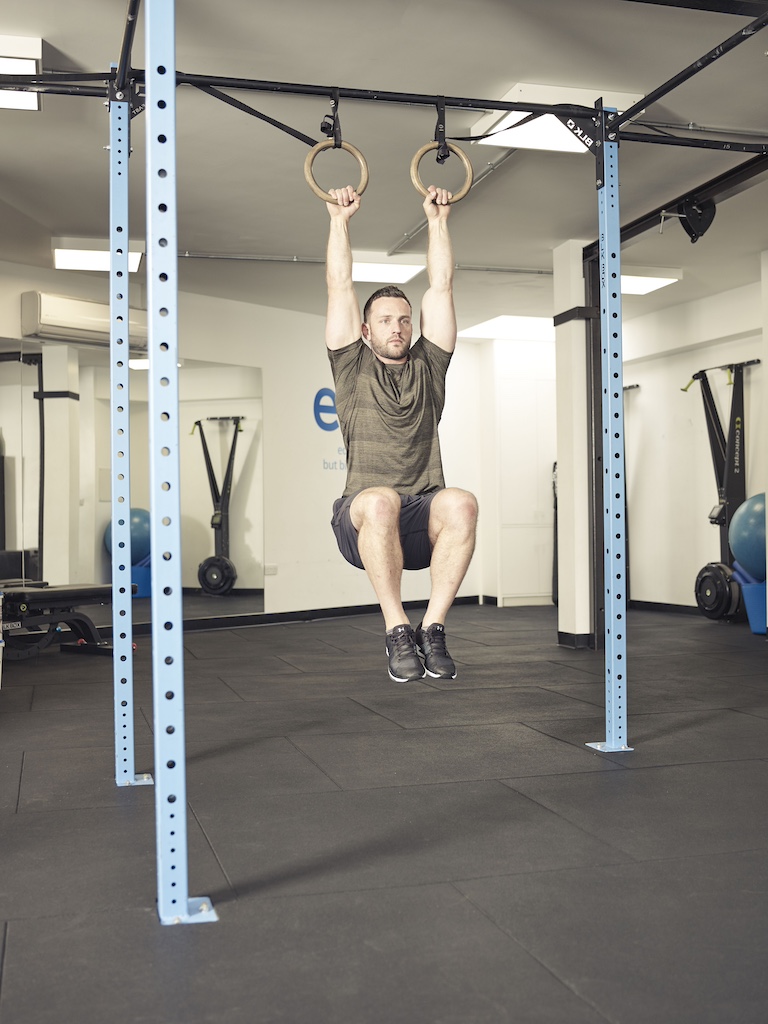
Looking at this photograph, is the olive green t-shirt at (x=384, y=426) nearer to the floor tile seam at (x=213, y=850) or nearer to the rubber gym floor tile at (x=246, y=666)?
the floor tile seam at (x=213, y=850)

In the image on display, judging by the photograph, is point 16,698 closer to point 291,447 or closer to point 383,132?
point 383,132

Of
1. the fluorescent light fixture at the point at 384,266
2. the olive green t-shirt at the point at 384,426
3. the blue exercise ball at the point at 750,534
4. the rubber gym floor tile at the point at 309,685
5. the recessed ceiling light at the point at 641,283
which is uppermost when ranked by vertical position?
the fluorescent light fixture at the point at 384,266

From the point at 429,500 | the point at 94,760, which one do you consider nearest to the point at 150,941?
the point at 429,500

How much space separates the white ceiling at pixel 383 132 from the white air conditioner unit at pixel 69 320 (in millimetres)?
398

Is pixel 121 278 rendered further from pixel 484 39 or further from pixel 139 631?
pixel 139 631

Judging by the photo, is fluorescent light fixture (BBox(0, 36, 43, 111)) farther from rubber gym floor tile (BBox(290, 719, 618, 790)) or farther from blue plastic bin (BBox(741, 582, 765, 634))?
blue plastic bin (BBox(741, 582, 765, 634))

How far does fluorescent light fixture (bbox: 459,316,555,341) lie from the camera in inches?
402

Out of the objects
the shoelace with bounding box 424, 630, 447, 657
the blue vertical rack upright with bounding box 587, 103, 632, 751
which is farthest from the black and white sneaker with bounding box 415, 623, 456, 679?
the blue vertical rack upright with bounding box 587, 103, 632, 751

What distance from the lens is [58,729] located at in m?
4.70

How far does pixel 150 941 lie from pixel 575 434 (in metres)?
5.82

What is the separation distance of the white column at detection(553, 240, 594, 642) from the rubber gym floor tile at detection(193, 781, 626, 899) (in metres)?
4.16

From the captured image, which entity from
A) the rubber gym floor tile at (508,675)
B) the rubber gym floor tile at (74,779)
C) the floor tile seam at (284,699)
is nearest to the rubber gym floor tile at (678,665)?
the rubber gym floor tile at (508,675)

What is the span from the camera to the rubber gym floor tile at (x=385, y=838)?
264 cm

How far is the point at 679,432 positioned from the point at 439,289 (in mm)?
7421
